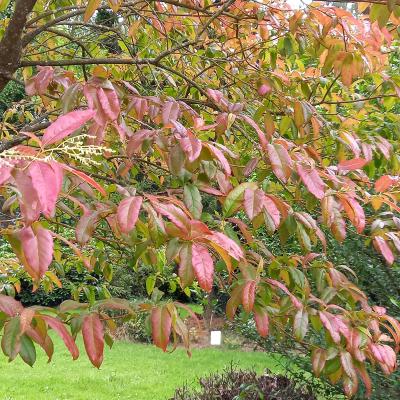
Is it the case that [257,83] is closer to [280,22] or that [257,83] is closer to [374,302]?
[280,22]

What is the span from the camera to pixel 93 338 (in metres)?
1.35

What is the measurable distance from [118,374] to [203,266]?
5.95m

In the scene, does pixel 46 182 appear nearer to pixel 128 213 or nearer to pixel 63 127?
pixel 63 127

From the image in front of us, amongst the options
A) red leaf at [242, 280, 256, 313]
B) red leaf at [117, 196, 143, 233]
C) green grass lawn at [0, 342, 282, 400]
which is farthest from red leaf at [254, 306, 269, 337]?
green grass lawn at [0, 342, 282, 400]

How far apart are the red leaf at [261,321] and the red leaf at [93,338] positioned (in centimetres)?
47

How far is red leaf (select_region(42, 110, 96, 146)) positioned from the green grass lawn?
5.00 m

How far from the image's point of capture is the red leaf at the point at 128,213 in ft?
3.95

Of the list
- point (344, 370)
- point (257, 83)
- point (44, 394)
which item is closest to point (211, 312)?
point (44, 394)

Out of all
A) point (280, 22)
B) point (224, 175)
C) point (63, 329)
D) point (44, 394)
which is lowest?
point (44, 394)

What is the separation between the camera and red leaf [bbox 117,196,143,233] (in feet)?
3.95

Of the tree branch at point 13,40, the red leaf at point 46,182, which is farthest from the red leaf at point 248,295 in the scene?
the tree branch at point 13,40

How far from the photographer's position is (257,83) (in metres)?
2.53

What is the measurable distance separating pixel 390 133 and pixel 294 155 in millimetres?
1361

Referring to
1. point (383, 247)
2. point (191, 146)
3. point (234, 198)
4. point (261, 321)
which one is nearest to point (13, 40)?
point (191, 146)
